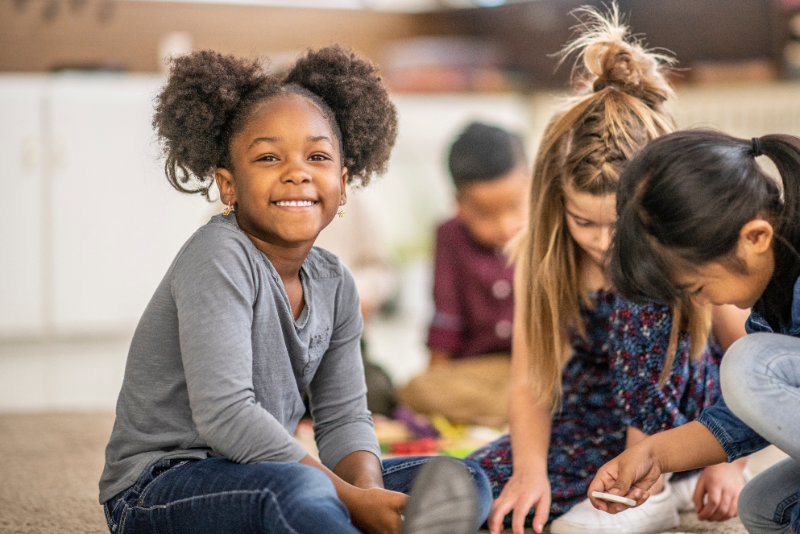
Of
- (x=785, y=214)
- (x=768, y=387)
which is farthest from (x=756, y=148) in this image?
(x=768, y=387)

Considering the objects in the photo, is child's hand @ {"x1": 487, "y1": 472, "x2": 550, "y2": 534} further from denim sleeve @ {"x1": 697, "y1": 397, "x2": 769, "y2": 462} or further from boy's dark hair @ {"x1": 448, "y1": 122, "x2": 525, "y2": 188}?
boy's dark hair @ {"x1": 448, "y1": 122, "x2": 525, "y2": 188}

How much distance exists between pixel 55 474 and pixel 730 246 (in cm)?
101

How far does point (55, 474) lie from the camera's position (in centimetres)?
128

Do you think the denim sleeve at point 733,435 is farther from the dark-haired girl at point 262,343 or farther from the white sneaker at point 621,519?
the dark-haired girl at point 262,343

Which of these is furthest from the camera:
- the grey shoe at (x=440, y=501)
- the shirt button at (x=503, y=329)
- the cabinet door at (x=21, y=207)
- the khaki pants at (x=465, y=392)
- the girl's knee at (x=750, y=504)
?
the cabinet door at (x=21, y=207)

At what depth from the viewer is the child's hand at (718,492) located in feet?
3.45

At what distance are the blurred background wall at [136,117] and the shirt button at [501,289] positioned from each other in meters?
0.38

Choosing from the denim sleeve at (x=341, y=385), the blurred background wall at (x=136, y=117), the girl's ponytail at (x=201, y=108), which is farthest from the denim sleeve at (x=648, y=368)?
the blurred background wall at (x=136, y=117)

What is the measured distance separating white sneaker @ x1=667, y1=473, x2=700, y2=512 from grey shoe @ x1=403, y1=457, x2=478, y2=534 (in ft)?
1.60

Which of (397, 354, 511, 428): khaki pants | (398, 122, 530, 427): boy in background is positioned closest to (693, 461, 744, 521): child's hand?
(397, 354, 511, 428): khaki pants

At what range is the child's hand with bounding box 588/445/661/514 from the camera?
88cm

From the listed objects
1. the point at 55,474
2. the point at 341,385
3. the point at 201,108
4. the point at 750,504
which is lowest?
the point at 55,474

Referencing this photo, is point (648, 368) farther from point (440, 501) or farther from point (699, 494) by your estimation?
point (440, 501)

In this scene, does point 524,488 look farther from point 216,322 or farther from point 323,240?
point 323,240
